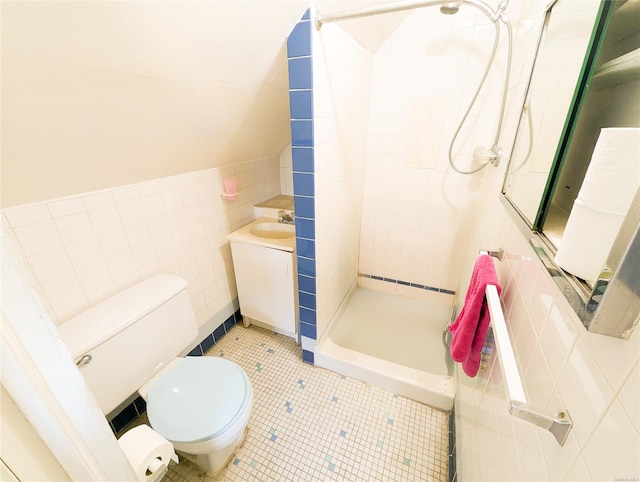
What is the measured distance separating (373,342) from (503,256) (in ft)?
3.64

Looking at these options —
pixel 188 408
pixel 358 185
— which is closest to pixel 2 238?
pixel 188 408

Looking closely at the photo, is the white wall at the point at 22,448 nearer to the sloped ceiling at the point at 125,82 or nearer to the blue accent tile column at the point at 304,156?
the sloped ceiling at the point at 125,82

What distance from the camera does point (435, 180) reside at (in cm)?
181

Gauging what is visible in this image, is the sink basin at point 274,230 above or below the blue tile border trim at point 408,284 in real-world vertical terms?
above

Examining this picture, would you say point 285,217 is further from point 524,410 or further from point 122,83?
point 524,410

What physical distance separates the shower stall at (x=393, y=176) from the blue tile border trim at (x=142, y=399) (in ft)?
2.23

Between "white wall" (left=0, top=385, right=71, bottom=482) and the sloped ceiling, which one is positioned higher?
the sloped ceiling

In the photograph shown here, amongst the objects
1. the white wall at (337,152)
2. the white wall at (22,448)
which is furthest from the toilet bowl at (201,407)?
the white wall at (22,448)

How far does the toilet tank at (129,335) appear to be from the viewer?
962mm

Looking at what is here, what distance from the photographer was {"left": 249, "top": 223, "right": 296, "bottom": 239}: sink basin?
1.89 meters

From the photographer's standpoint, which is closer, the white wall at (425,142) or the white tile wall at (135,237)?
the white tile wall at (135,237)

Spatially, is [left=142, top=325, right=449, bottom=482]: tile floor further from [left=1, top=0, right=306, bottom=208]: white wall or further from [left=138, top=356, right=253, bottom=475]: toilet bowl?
[left=1, top=0, right=306, bottom=208]: white wall

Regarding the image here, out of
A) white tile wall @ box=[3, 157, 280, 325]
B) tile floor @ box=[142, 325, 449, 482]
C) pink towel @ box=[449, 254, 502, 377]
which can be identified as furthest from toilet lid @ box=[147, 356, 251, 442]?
pink towel @ box=[449, 254, 502, 377]

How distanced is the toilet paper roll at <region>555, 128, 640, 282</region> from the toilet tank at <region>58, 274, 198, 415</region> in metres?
1.37
